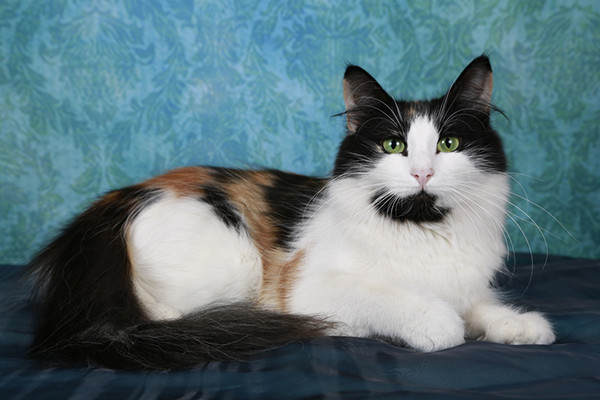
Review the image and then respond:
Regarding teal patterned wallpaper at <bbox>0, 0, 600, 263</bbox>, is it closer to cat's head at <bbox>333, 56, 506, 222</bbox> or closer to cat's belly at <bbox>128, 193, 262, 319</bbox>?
cat's belly at <bbox>128, 193, 262, 319</bbox>

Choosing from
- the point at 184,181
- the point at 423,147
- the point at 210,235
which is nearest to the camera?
the point at 423,147

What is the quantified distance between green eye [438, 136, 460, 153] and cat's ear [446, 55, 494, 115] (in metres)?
0.12

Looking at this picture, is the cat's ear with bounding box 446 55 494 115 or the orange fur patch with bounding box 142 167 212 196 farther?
the orange fur patch with bounding box 142 167 212 196

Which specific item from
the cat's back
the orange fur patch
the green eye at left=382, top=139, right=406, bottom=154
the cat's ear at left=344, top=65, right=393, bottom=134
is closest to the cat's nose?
the green eye at left=382, top=139, right=406, bottom=154

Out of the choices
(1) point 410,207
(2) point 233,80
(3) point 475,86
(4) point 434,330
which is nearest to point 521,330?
(4) point 434,330

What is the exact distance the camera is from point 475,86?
5.51 feet

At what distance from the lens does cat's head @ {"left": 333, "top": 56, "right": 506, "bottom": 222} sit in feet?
5.00

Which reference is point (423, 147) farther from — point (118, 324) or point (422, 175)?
point (118, 324)

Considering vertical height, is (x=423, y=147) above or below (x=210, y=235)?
above

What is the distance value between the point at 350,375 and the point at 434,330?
264 millimetres

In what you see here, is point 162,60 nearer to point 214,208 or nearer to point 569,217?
point 214,208

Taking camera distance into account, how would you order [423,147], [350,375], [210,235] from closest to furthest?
[350,375] → [423,147] → [210,235]

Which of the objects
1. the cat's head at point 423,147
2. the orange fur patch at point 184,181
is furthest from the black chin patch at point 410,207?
the orange fur patch at point 184,181

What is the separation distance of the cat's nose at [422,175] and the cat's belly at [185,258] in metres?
0.62
